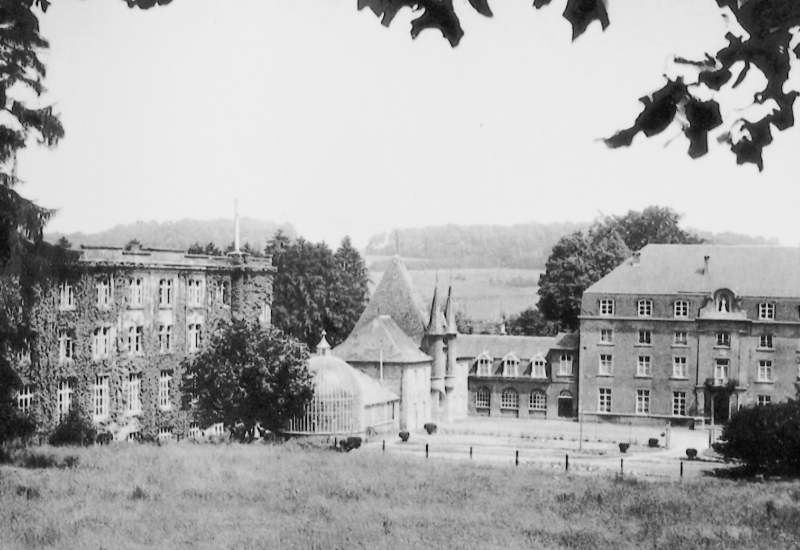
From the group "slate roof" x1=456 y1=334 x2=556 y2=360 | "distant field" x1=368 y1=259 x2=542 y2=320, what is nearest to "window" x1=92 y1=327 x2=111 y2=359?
"slate roof" x1=456 y1=334 x2=556 y2=360

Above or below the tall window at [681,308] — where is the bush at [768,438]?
below

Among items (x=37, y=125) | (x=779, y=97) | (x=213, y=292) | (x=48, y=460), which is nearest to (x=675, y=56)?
(x=779, y=97)

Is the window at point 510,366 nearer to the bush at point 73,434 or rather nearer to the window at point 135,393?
the window at point 135,393

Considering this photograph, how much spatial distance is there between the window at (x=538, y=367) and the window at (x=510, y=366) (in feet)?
3.93

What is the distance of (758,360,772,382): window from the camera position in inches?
2279

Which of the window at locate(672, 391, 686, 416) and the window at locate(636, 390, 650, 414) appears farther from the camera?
the window at locate(636, 390, 650, 414)

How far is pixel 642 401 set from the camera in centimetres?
6028

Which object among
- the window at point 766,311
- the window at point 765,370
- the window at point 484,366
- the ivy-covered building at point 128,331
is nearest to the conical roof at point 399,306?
the window at point 484,366

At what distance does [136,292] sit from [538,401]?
97.4 ft

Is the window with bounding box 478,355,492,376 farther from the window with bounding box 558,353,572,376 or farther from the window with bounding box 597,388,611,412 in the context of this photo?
the window with bounding box 597,388,611,412

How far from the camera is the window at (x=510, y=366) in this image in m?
63.7

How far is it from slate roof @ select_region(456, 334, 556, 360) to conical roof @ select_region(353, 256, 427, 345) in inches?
150

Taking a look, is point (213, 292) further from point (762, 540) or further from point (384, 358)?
point (762, 540)

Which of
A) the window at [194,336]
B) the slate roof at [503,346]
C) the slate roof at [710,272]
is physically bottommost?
the slate roof at [503,346]
